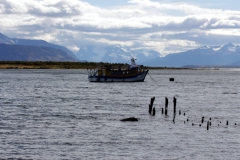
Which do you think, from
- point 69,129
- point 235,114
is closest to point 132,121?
point 69,129

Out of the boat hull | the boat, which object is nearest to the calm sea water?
the boat

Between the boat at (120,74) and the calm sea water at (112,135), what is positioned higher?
the boat at (120,74)

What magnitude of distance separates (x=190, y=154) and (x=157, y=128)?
38.3 feet

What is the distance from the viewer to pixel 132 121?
49094 millimetres

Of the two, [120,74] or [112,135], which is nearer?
[112,135]

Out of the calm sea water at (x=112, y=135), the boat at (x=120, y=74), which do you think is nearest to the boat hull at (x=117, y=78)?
the boat at (x=120, y=74)

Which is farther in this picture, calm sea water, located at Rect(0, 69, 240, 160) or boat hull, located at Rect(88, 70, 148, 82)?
boat hull, located at Rect(88, 70, 148, 82)

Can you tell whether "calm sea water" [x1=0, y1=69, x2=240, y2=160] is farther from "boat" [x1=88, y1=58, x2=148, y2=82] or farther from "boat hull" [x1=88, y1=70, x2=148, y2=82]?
"boat hull" [x1=88, y1=70, x2=148, y2=82]

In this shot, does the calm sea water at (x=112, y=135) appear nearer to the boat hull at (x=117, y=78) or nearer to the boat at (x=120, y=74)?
the boat at (x=120, y=74)

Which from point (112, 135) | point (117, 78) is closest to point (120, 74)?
point (117, 78)

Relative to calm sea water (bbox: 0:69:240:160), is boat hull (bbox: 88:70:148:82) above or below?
above

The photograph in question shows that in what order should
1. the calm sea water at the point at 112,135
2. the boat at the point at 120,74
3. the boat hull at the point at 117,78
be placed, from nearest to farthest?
the calm sea water at the point at 112,135 < the boat at the point at 120,74 < the boat hull at the point at 117,78

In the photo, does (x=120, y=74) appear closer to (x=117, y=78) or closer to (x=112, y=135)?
(x=117, y=78)

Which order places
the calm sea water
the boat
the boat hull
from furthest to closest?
the boat hull → the boat → the calm sea water
